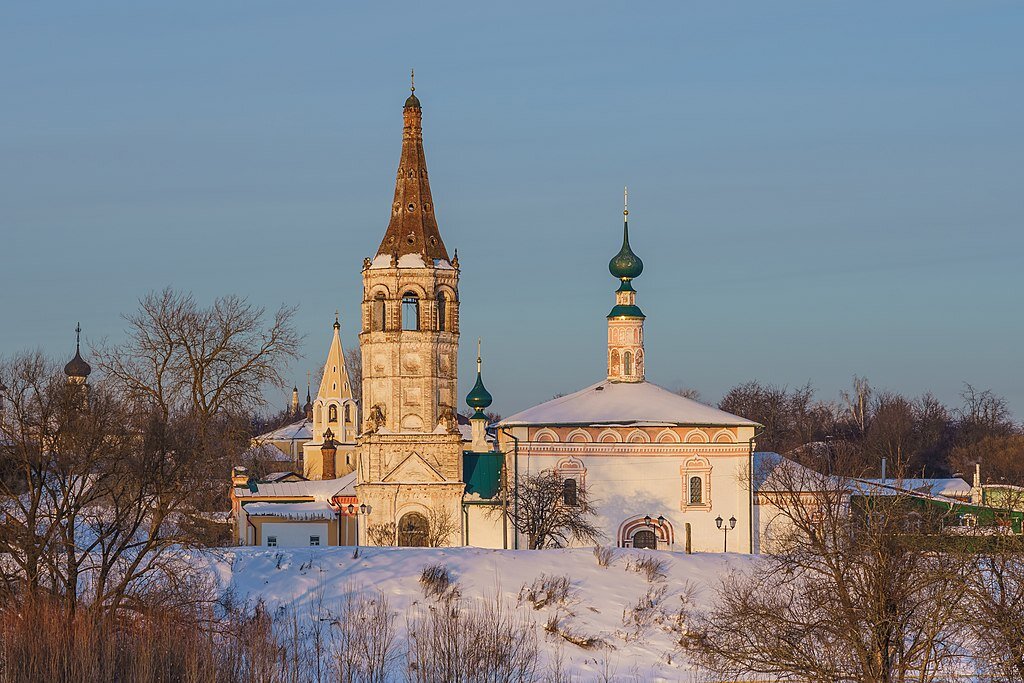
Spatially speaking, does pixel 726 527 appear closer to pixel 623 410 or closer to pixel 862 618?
pixel 623 410

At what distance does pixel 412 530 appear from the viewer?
42.0 m

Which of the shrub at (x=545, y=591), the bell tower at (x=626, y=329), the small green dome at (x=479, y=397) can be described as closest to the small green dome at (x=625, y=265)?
the bell tower at (x=626, y=329)

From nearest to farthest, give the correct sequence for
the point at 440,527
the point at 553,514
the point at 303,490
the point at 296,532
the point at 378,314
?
the point at 553,514
the point at 440,527
the point at 296,532
the point at 303,490
the point at 378,314

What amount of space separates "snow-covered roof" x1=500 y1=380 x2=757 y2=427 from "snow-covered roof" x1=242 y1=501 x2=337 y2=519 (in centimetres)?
605

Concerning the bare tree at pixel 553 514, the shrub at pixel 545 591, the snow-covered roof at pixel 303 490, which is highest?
the snow-covered roof at pixel 303 490

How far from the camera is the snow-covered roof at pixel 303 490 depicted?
A: 44.0 metres

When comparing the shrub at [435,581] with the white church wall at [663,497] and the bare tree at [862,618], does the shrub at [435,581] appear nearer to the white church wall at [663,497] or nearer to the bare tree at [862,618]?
the bare tree at [862,618]

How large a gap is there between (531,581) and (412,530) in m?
12.9

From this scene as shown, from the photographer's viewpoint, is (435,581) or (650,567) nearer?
(435,581)

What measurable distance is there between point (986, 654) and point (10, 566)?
13307mm

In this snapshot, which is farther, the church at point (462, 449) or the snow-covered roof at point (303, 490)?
the snow-covered roof at point (303, 490)

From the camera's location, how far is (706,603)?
29.3 metres

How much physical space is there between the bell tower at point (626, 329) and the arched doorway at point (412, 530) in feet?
19.6

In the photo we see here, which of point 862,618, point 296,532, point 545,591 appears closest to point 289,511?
point 296,532
